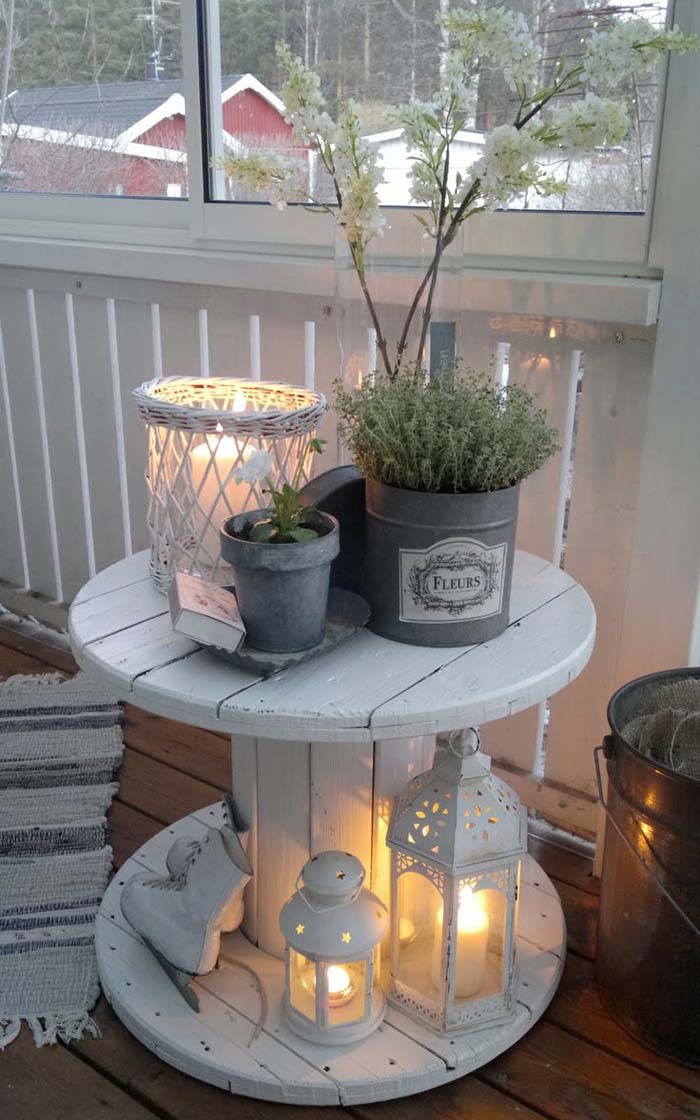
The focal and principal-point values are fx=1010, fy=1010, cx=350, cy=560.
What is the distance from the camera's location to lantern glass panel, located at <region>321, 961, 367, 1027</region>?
3.93 feet

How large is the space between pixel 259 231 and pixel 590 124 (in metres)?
0.85

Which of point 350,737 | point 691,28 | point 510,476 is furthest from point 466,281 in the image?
point 350,737

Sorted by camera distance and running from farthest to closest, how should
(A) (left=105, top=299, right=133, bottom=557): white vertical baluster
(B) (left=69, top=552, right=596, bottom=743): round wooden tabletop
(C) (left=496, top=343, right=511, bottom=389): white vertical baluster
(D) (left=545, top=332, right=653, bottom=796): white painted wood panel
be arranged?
(A) (left=105, top=299, right=133, bottom=557): white vertical baluster
(C) (left=496, top=343, right=511, bottom=389): white vertical baluster
(D) (left=545, top=332, right=653, bottom=796): white painted wood panel
(B) (left=69, top=552, right=596, bottom=743): round wooden tabletop

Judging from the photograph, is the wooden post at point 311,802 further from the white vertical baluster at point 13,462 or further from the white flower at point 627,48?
Answer: the white vertical baluster at point 13,462

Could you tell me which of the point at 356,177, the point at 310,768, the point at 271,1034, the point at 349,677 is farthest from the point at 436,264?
the point at 271,1034

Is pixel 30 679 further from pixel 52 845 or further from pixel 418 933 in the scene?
pixel 418 933

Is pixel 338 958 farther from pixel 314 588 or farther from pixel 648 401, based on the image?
pixel 648 401

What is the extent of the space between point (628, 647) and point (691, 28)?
31.3 inches

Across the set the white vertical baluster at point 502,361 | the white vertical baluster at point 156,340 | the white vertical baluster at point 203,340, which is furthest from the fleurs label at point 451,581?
the white vertical baluster at point 156,340

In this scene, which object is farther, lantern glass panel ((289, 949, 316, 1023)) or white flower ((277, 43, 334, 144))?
lantern glass panel ((289, 949, 316, 1023))

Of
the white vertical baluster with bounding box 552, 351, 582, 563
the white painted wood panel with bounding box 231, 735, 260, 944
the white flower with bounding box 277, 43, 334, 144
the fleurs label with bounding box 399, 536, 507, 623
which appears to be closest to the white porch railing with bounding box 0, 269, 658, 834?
the white vertical baluster with bounding box 552, 351, 582, 563

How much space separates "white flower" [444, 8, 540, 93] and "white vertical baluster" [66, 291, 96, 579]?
1.30m

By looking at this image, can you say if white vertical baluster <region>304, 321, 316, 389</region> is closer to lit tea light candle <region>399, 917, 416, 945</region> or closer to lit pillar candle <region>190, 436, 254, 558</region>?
lit pillar candle <region>190, 436, 254, 558</region>

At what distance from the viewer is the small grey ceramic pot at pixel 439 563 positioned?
3.38ft
